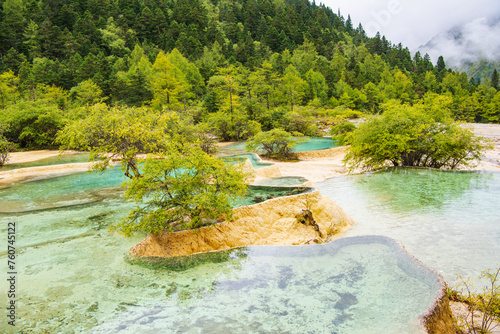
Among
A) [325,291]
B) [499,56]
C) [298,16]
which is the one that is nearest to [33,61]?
[325,291]

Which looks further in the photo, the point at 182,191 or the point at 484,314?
the point at 182,191

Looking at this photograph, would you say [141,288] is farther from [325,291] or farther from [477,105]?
[477,105]

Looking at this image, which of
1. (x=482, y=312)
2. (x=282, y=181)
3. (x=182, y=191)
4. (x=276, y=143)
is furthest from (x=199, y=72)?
(x=482, y=312)

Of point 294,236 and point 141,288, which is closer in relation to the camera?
point 141,288

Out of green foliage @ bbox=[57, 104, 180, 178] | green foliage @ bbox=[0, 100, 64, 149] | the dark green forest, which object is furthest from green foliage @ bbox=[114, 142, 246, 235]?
green foliage @ bbox=[0, 100, 64, 149]

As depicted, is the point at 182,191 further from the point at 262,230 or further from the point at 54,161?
the point at 54,161

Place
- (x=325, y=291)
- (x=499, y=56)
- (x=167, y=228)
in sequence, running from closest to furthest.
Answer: (x=325, y=291) → (x=167, y=228) → (x=499, y=56)

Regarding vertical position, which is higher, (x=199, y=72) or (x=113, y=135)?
(x=199, y=72)
